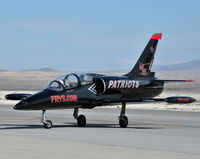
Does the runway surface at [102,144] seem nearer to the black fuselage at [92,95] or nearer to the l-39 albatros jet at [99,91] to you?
the black fuselage at [92,95]

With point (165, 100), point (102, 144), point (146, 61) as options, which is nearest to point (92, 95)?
point (165, 100)

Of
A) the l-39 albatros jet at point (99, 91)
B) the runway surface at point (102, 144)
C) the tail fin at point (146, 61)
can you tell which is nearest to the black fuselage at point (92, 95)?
the l-39 albatros jet at point (99, 91)

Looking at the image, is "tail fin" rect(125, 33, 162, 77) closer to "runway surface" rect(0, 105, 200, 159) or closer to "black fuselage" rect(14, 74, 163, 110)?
"black fuselage" rect(14, 74, 163, 110)

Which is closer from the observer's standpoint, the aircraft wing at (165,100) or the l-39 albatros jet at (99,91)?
the l-39 albatros jet at (99,91)

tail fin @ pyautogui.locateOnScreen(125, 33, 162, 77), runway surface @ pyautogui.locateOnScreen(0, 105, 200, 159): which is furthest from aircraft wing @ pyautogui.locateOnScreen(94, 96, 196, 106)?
tail fin @ pyautogui.locateOnScreen(125, 33, 162, 77)

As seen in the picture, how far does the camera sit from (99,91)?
2977 cm

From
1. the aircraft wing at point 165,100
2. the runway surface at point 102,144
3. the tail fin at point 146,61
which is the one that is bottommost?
the runway surface at point 102,144

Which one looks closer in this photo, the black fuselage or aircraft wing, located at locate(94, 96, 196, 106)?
the black fuselage

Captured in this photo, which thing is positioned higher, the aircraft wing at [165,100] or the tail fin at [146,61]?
the tail fin at [146,61]

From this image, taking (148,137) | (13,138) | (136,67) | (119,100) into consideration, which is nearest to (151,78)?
(136,67)

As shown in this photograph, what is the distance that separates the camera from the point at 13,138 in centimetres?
2144

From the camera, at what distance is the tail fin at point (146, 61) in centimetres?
3244

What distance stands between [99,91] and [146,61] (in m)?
4.33

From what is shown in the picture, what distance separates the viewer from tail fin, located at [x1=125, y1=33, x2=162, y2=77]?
1277 inches
